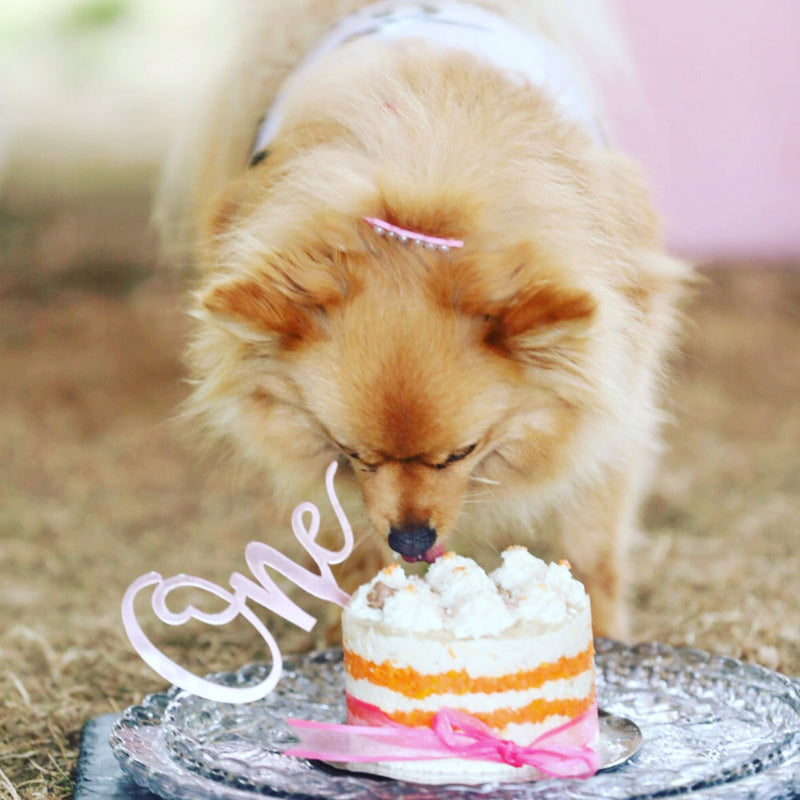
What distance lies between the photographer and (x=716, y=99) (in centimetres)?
850

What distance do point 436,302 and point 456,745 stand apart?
3.16ft

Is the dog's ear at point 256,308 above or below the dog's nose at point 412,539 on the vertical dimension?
above

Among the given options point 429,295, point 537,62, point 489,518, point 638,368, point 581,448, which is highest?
Answer: point 537,62

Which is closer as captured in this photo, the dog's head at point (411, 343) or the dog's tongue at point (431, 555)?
the dog's head at point (411, 343)

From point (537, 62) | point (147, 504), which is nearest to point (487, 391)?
point (537, 62)

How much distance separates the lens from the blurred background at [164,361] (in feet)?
12.3

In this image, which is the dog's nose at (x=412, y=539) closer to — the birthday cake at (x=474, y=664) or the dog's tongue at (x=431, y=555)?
the dog's tongue at (x=431, y=555)

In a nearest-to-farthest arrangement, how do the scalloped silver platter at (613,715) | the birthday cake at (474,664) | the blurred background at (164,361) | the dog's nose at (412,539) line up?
the scalloped silver platter at (613,715), the birthday cake at (474,664), the dog's nose at (412,539), the blurred background at (164,361)

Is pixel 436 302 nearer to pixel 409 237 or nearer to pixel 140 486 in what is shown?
pixel 409 237

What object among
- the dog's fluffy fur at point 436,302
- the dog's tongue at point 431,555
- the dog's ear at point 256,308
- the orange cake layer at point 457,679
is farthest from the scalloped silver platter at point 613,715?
the dog's ear at point 256,308

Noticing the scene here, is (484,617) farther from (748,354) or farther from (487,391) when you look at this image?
(748,354)

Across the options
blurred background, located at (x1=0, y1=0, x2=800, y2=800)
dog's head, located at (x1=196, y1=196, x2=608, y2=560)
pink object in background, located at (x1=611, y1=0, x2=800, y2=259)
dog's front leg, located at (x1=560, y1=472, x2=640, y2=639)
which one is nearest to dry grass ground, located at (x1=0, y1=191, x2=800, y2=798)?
blurred background, located at (x1=0, y1=0, x2=800, y2=800)

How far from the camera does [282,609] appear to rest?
2500mm

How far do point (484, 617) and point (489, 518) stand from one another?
41.9 inches
